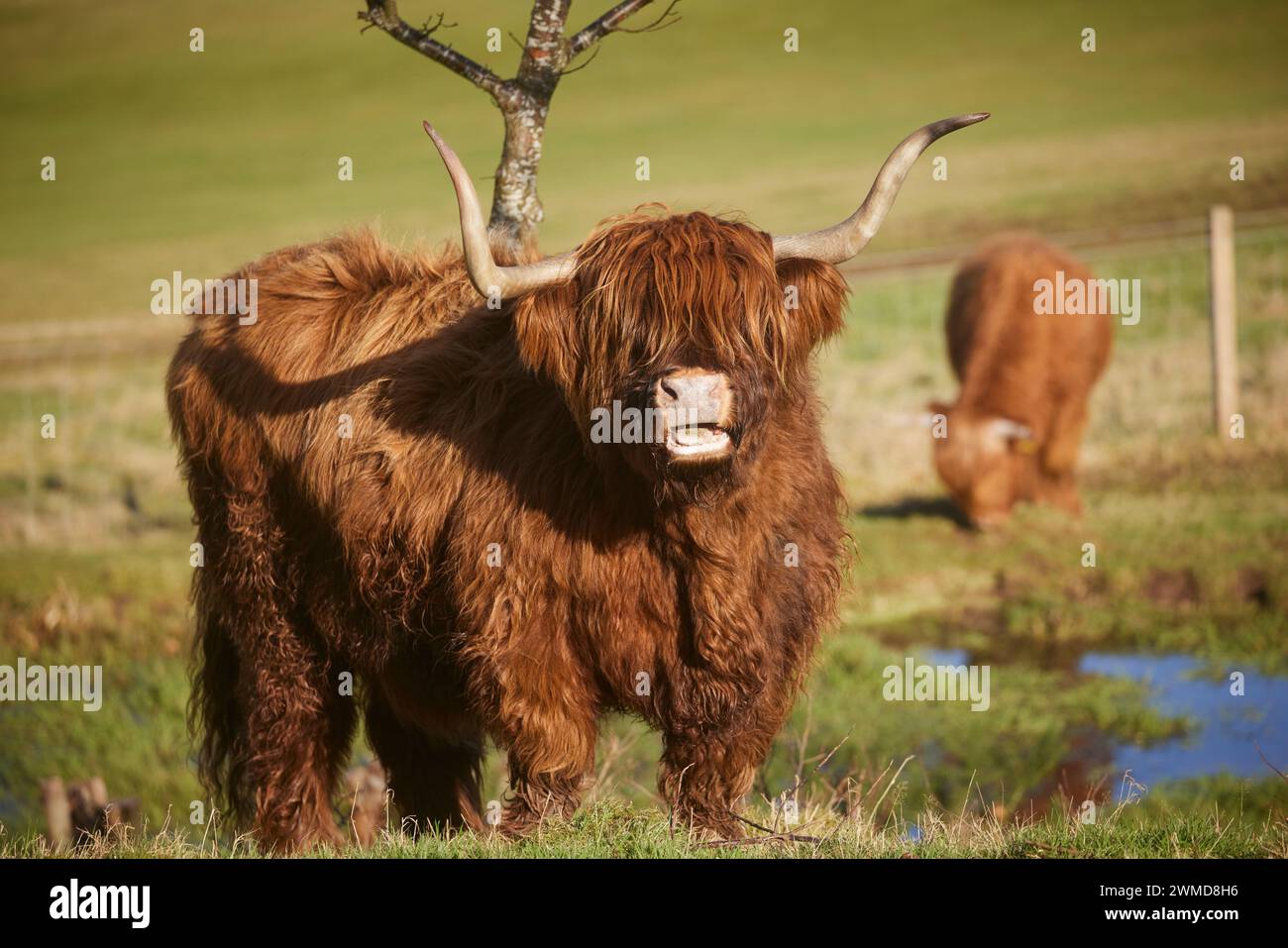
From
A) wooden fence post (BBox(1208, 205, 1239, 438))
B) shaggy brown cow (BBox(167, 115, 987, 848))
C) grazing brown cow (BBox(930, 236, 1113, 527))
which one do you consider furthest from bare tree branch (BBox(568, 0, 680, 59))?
wooden fence post (BBox(1208, 205, 1239, 438))

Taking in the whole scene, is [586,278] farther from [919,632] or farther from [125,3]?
[125,3]

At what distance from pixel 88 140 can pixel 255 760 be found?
4168 cm

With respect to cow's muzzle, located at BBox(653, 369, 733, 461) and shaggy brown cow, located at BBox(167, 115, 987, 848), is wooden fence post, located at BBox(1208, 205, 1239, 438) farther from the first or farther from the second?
cow's muzzle, located at BBox(653, 369, 733, 461)

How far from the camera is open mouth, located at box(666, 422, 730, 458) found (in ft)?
13.4

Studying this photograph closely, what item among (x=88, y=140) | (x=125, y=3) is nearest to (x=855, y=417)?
(x=88, y=140)

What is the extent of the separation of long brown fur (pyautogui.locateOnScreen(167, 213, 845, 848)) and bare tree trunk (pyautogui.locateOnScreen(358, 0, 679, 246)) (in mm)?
808

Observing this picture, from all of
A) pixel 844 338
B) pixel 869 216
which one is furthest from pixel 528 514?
pixel 844 338

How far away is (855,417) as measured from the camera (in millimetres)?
16641

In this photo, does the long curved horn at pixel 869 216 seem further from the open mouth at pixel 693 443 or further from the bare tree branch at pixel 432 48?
the bare tree branch at pixel 432 48

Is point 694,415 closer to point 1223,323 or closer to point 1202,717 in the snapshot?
point 1202,717

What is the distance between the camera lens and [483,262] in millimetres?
4379

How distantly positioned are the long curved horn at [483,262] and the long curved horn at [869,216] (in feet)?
2.29

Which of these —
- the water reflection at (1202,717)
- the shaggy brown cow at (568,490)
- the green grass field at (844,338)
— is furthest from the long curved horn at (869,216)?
the water reflection at (1202,717)

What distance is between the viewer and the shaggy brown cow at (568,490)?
14.4 feet
